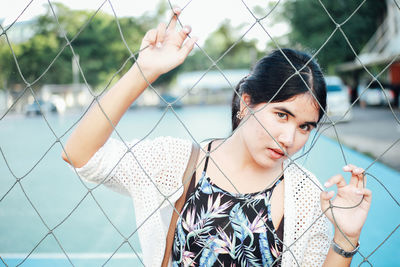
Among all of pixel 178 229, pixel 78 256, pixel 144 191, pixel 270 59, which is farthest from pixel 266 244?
pixel 78 256

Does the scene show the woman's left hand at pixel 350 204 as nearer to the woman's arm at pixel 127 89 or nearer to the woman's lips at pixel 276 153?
the woman's lips at pixel 276 153

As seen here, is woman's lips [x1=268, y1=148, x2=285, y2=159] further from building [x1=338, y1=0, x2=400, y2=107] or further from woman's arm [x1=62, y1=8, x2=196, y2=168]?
building [x1=338, y1=0, x2=400, y2=107]

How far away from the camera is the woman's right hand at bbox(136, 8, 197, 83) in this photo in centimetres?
74

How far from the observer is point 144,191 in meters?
0.87

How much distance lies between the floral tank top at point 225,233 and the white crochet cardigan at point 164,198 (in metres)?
0.04

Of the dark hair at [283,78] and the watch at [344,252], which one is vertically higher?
the dark hair at [283,78]

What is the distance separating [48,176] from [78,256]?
89.5 inches

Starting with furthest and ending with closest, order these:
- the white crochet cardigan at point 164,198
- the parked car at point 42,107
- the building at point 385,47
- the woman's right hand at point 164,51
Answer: the parked car at point 42,107
the building at point 385,47
the white crochet cardigan at point 164,198
the woman's right hand at point 164,51

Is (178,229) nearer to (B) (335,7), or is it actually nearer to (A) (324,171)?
(A) (324,171)

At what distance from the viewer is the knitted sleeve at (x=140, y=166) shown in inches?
31.5

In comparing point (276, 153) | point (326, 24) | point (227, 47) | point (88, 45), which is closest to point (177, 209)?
point (276, 153)

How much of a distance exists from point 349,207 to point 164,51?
50 cm

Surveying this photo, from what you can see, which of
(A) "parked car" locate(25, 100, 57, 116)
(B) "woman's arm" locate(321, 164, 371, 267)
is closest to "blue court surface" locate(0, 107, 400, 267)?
(B) "woman's arm" locate(321, 164, 371, 267)

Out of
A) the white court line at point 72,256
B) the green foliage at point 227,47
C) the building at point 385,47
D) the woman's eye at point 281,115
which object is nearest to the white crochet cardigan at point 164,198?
the woman's eye at point 281,115
